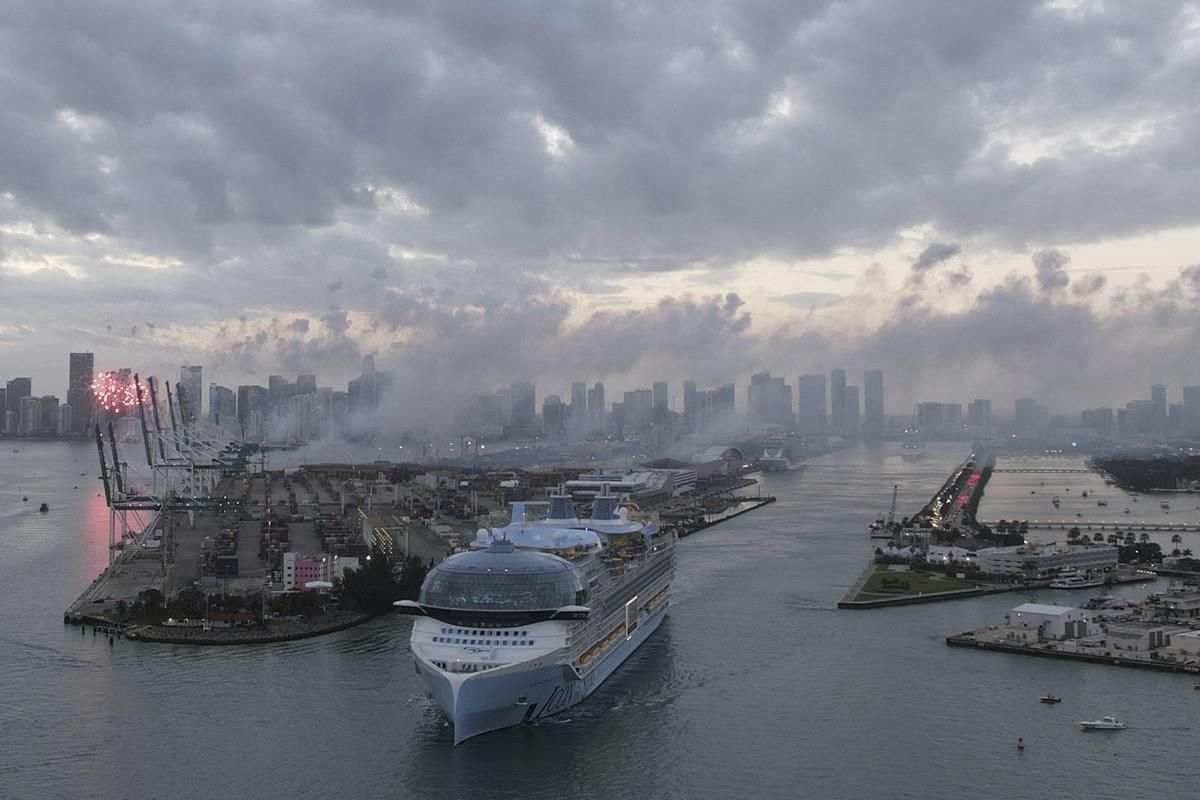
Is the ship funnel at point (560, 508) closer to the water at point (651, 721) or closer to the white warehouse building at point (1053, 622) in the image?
the water at point (651, 721)

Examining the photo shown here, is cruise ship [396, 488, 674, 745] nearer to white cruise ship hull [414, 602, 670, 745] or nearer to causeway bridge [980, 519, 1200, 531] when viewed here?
white cruise ship hull [414, 602, 670, 745]

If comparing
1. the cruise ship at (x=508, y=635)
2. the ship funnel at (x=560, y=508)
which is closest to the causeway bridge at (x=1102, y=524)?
the ship funnel at (x=560, y=508)

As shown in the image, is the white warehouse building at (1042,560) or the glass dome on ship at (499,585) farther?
the white warehouse building at (1042,560)

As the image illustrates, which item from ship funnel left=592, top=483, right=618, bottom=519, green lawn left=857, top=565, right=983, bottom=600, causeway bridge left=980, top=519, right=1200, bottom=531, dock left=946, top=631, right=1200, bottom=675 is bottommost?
dock left=946, top=631, right=1200, bottom=675

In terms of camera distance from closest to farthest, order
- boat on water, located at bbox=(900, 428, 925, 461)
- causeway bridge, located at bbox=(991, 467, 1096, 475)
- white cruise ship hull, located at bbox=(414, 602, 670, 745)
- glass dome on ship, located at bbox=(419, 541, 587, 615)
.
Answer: white cruise ship hull, located at bbox=(414, 602, 670, 745) < glass dome on ship, located at bbox=(419, 541, 587, 615) < causeway bridge, located at bbox=(991, 467, 1096, 475) < boat on water, located at bbox=(900, 428, 925, 461)

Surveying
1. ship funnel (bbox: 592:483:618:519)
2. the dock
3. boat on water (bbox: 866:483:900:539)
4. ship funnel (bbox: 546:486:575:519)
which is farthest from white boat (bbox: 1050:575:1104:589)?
ship funnel (bbox: 546:486:575:519)

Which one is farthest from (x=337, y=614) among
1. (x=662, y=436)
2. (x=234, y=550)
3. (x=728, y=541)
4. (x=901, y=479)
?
(x=662, y=436)

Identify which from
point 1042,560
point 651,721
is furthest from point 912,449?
point 651,721
